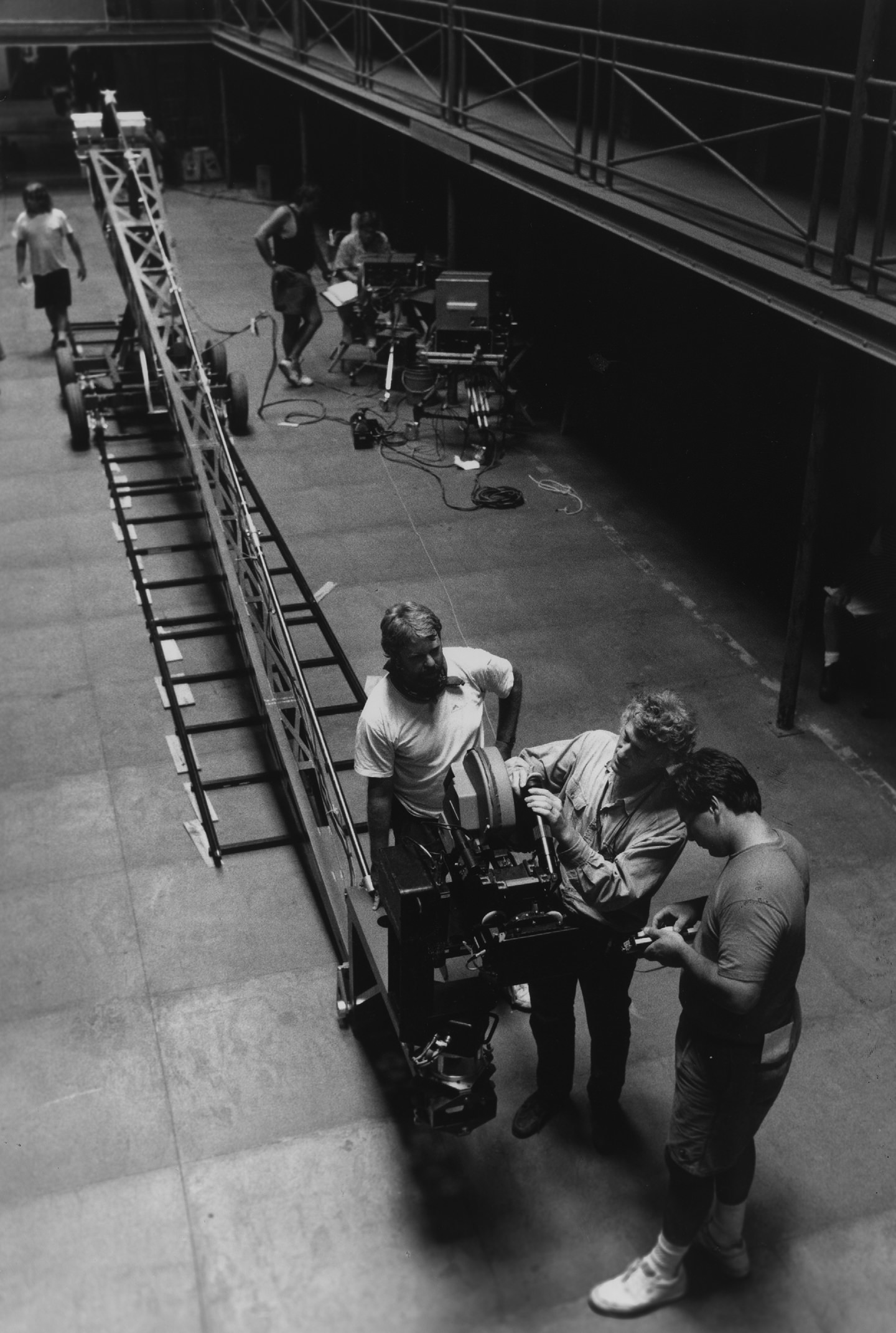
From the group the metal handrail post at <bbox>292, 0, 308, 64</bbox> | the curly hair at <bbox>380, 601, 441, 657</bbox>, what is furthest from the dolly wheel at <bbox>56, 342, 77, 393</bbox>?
the curly hair at <bbox>380, 601, 441, 657</bbox>

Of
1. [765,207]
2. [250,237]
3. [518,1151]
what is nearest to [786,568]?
[765,207]

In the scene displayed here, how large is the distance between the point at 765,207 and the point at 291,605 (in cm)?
460

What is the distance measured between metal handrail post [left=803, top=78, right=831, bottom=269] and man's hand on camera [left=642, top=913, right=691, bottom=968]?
16.2 feet

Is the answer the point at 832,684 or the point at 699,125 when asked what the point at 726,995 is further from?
the point at 699,125

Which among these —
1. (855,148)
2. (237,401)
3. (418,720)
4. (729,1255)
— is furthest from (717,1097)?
(237,401)

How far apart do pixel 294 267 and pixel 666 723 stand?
35.7ft

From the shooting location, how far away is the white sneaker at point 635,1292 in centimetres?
469

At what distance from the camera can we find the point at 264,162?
Result: 82.9 ft

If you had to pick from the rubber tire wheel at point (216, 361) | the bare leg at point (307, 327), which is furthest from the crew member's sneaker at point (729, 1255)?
the bare leg at point (307, 327)

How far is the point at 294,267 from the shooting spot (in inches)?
559

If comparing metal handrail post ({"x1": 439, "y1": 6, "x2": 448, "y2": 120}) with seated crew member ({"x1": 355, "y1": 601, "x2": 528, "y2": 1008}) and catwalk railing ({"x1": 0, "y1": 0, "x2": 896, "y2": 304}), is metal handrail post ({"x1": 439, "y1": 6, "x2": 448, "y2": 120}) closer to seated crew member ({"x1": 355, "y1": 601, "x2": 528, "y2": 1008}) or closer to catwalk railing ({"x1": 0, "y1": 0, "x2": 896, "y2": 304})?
catwalk railing ({"x1": 0, "y1": 0, "x2": 896, "y2": 304})

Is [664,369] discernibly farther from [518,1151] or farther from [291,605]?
[518,1151]

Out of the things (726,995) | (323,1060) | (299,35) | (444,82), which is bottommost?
(323,1060)

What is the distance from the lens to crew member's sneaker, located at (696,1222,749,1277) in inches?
191
